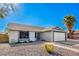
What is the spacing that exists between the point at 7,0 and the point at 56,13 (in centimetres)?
302

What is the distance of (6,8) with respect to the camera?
32.0 ft

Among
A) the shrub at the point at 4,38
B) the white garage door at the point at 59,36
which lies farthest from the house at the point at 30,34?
the shrub at the point at 4,38

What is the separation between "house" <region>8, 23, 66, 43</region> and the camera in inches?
483

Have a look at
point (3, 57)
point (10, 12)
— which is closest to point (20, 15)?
point (10, 12)

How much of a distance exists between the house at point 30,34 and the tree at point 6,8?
2.29 metres

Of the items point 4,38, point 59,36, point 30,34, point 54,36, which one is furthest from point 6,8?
point 59,36

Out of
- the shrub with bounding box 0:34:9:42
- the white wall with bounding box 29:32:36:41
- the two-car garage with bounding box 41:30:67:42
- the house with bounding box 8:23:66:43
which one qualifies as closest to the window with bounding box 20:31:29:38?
the house with bounding box 8:23:66:43

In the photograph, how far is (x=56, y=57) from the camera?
8.33 metres

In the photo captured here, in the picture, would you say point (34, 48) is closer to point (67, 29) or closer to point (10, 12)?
point (10, 12)

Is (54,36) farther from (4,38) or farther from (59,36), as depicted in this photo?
(4,38)

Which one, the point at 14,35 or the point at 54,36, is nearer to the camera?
the point at 54,36

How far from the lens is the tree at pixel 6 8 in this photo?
31.1 feet

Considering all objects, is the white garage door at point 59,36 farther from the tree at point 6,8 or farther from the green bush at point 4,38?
the tree at point 6,8

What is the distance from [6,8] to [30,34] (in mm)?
4548
